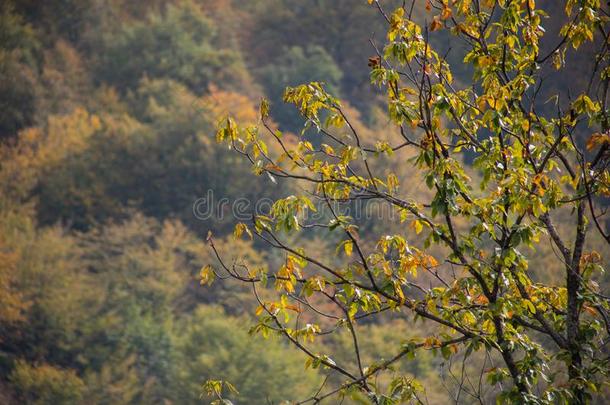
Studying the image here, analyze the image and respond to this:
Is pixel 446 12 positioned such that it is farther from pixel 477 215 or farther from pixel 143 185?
pixel 143 185

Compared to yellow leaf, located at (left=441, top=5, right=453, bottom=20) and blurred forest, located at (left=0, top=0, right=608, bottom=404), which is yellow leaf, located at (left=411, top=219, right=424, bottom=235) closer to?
yellow leaf, located at (left=441, top=5, right=453, bottom=20)

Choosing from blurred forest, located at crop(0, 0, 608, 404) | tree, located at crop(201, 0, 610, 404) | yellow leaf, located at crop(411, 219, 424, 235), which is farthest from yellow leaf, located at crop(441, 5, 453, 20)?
blurred forest, located at crop(0, 0, 608, 404)

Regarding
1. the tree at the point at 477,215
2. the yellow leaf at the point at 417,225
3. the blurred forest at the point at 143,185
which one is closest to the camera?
the tree at the point at 477,215

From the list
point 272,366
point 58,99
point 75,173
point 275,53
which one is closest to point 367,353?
point 272,366

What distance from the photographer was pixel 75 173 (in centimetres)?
3962

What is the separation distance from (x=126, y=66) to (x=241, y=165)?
15.7 metres

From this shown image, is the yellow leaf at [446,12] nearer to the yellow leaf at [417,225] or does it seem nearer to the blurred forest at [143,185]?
the yellow leaf at [417,225]

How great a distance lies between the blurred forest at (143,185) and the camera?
2798cm

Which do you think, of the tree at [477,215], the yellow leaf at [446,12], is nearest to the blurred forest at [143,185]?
the tree at [477,215]

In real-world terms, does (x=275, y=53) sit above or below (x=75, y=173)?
above

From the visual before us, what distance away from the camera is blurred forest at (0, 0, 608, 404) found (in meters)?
28.0

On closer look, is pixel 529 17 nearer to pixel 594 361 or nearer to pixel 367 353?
pixel 594 361

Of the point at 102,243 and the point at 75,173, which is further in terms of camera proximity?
the point at 75,173

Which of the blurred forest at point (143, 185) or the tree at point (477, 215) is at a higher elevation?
the blurred forest at point (143, 185)
